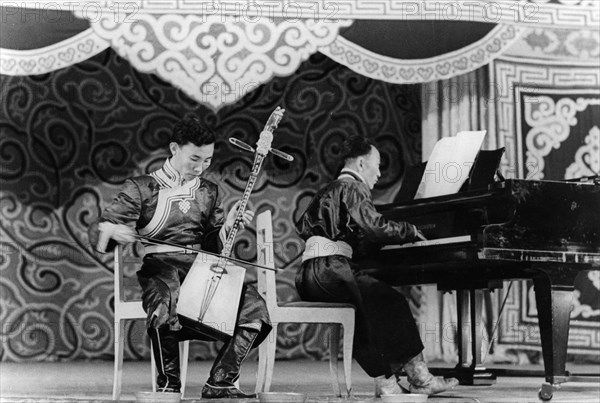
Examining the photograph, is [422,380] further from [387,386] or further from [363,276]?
[363,276]

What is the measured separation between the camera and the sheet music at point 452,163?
4602mm

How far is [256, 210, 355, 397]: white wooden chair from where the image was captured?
170 inches

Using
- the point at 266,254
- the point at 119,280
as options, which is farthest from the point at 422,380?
the point at 119,280

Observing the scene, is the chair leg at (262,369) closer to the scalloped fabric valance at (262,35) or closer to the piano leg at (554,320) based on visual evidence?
the piano leg at (554,320)

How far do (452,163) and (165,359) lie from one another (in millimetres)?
1658

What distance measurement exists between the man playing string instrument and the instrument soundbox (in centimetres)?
4

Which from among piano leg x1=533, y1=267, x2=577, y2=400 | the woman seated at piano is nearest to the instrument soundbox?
the woman seated at piano

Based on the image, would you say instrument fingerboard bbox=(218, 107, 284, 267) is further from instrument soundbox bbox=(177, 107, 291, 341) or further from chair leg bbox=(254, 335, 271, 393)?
chair leg bbox=(254, 335, 271, 393)

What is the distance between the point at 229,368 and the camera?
158 inches

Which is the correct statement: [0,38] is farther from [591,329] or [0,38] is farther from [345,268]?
[591,329]

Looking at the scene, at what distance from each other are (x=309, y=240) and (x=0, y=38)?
2289 mm

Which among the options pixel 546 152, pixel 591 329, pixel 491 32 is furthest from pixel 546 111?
pixel 591 329

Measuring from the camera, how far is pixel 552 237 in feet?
14.1

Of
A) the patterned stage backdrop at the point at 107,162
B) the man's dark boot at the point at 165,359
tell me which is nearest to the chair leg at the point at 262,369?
the man's dark boot at the point at 165,359
